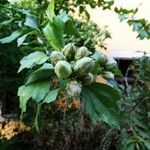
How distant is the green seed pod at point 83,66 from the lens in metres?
Answer: 1.03

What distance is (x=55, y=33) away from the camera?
3.96 ft

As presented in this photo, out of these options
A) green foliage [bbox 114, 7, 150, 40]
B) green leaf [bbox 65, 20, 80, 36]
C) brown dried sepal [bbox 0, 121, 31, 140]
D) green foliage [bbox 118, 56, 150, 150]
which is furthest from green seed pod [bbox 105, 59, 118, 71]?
brown dried sepal [bbox 0, 121, 31, 140]

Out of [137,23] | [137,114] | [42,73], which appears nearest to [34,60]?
[42,73]

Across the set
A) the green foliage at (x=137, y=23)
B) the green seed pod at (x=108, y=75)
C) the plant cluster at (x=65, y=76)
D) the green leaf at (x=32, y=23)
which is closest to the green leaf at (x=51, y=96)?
the plant cluster at (x=65, y=76)

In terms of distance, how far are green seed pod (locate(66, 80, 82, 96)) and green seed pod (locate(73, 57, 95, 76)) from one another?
2cm

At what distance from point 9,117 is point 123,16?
2.01 metres

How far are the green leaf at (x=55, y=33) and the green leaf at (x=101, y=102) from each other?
16 cm

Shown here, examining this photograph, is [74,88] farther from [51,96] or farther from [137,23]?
[137,23]

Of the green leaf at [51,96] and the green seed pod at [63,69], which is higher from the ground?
the green seed pod at [63,69]

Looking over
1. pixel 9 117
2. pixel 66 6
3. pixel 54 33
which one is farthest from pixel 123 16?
pixel 9 117

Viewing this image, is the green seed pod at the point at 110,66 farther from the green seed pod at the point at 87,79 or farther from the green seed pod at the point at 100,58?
the green seed pod at the point at 87,79

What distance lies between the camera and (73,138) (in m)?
3.68

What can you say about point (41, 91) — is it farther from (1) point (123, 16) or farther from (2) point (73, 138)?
(2) point (73, 138)

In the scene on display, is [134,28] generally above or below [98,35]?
above
